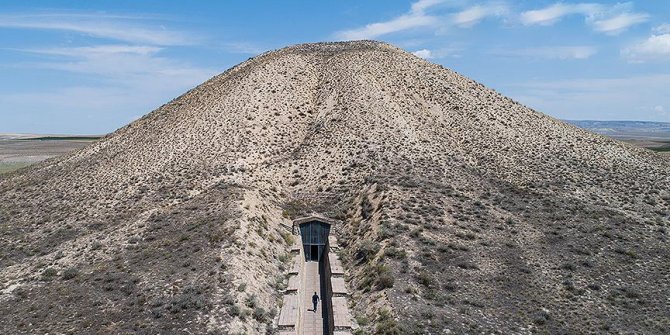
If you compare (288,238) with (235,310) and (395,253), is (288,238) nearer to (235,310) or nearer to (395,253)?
(395,253)

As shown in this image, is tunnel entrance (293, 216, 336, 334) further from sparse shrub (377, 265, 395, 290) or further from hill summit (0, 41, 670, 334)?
sparse shrub (377, 265, 395, 290)

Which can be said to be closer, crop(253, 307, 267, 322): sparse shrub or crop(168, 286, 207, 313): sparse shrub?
crop(168, 286, 207, 313): sparse shrub

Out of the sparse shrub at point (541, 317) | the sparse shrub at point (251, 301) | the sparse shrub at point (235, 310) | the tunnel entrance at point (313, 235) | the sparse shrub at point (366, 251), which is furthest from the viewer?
the tunnel entrance at point (313, 235)

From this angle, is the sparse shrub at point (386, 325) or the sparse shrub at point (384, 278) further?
the sparse shrub at point (384, 278)

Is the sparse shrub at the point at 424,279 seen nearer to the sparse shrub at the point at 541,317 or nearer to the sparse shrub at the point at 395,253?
the sparse shrub at the point at 395,253

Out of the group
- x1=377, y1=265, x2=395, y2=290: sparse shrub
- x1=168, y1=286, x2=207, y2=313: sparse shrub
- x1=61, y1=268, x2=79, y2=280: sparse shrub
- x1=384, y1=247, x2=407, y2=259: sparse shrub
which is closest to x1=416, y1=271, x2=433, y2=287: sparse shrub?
x1=377, y1=265, x2=395, y2=290: sparse shrub

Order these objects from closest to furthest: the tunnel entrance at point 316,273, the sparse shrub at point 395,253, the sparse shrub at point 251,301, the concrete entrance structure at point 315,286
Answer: the sparse shrub at point 251,301
the concrete entrance structure at point 315,286
the tunnel entrance at point 316,273
the sparse shrub at point 395,253

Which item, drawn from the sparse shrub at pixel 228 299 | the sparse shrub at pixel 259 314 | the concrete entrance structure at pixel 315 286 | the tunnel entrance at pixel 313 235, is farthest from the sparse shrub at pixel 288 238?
A: the sparse shrub at pixel 228 299

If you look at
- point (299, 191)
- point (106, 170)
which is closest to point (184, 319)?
point (299, 191)

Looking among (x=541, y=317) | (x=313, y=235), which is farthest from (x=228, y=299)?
(x=541, y=317)
